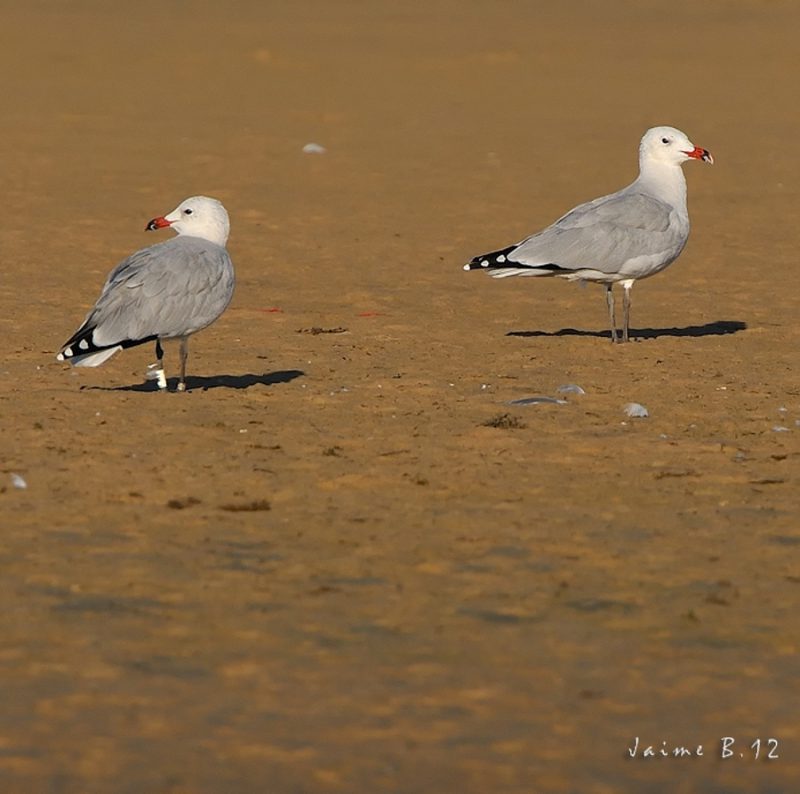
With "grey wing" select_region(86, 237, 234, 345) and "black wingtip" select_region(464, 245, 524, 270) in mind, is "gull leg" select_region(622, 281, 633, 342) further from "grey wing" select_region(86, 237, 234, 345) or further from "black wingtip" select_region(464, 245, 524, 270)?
"grey wing" select_region(86, 237, 234, 345)

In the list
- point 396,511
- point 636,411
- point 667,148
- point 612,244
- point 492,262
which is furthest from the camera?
point 667,148

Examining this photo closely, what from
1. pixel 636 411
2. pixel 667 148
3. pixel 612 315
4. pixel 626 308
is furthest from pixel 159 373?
pixel 667 148

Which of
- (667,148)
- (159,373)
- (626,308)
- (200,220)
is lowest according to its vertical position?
(159,373)

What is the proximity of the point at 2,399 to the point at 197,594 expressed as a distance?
3738 mm

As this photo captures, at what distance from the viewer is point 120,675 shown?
19.7 feet

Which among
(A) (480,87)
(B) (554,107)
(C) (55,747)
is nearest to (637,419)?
(C) (55,747)

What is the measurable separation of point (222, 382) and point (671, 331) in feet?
13.0

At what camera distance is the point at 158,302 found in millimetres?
10477

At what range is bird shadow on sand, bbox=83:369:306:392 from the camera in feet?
35.9

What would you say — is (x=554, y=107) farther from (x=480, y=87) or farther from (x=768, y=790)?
(x=768, y=790)

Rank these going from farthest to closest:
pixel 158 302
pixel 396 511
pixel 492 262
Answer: pixel 492 262 → pixel 158 302 → pixel 396 511

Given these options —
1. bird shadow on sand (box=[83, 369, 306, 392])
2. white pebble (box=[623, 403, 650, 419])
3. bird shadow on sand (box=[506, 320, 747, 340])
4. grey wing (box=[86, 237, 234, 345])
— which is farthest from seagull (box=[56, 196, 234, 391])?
bird shadow on sand (box=[506, 320, 747, 340])

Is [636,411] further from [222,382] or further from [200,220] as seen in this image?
[200,220]

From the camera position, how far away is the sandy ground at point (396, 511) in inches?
219
